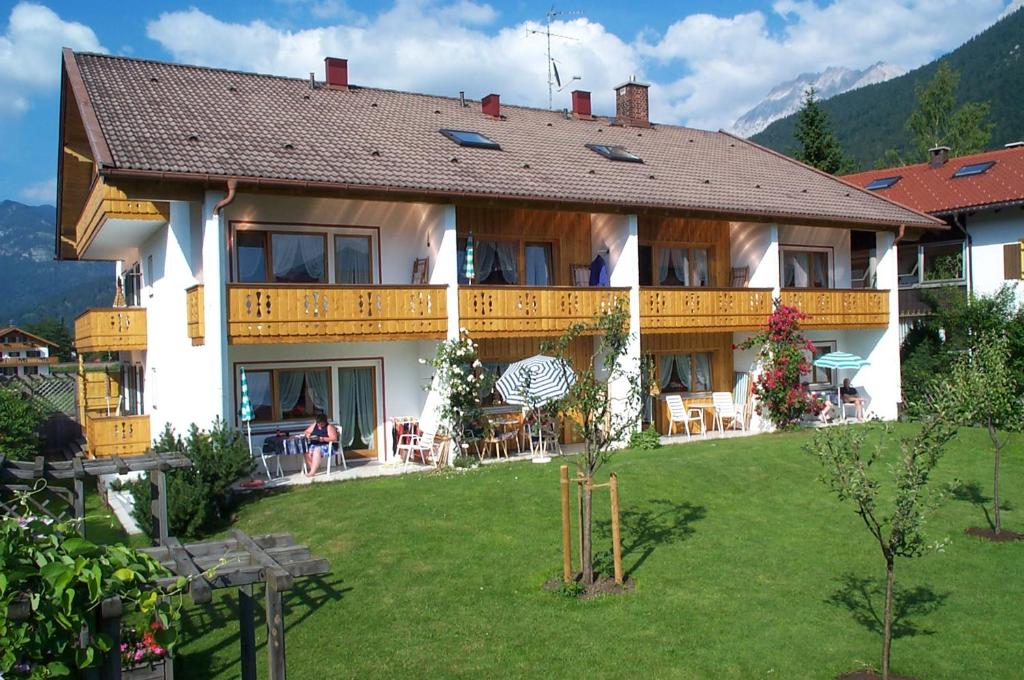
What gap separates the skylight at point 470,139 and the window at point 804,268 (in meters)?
8.45

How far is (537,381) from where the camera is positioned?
14172 millimetres

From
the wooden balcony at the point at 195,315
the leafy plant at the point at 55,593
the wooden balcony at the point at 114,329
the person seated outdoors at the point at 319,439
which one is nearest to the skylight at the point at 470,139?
the wooden balcony at the point at 195,315

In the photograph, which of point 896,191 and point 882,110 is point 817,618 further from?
point 882,110

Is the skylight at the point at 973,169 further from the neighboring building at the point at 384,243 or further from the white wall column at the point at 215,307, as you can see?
the white wall column at the point at 215,307

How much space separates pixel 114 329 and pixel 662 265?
12.7 metres

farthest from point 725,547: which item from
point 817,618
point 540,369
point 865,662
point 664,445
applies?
point 664,445

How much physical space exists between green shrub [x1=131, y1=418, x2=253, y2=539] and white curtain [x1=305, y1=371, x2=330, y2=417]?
10.2ft

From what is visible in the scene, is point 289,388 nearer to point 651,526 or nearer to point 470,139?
point 470,139

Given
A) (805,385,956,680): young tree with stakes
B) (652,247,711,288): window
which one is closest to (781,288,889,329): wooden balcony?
(652,247,711,288): window

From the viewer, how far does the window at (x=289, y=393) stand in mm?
17562

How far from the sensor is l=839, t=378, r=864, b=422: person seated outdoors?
906 inches

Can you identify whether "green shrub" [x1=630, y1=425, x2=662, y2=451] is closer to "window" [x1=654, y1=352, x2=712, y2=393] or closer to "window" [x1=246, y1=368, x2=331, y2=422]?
"window" [x1=654, y1=352, x2=712, y2=393]

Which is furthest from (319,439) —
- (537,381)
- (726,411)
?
(726,411)

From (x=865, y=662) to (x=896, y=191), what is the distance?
25.6 meters
